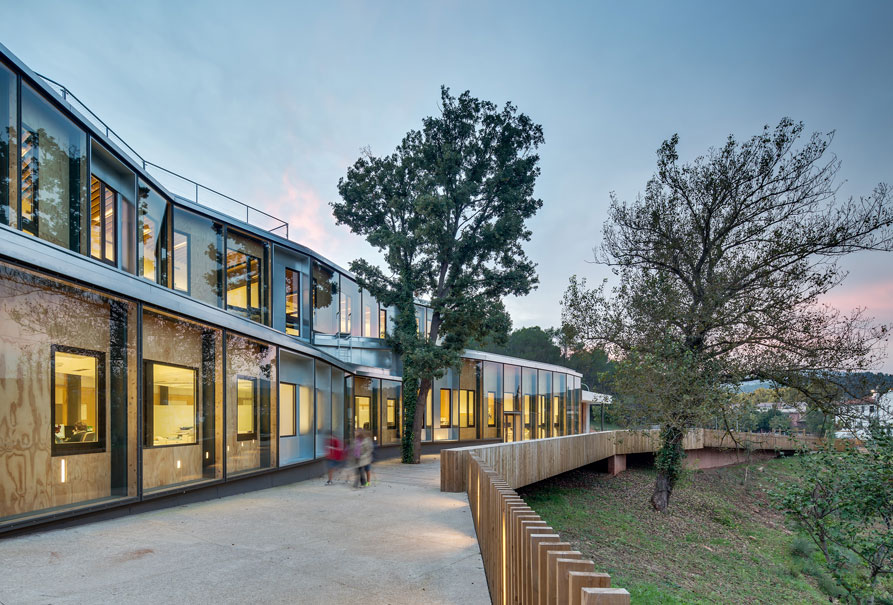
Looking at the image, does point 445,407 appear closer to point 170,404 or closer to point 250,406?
point 250,406

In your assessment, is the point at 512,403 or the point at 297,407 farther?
the point at 512,403

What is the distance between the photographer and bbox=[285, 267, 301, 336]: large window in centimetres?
1691

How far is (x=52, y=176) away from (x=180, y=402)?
4.29 meters

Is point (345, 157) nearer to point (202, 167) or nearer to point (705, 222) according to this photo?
point (202, 167)

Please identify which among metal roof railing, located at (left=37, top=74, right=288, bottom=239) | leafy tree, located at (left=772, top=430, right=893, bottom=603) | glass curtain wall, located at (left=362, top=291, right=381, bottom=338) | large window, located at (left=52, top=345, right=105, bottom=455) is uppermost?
metal roof railing, located at (left=37, top=74, right=288, bottom=239)

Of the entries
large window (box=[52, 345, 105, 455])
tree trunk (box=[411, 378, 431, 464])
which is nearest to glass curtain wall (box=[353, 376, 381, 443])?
tree trunk (box=[411, 378, 431, 464])

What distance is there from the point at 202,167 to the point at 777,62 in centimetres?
4314

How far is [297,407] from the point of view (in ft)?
43.9

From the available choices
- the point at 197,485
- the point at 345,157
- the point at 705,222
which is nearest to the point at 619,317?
the point at 705,222

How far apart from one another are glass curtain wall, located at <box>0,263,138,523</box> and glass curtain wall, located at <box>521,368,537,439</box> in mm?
21349

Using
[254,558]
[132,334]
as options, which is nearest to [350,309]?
[132,334]

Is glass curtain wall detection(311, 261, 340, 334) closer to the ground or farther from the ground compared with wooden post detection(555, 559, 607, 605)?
farther from the ground

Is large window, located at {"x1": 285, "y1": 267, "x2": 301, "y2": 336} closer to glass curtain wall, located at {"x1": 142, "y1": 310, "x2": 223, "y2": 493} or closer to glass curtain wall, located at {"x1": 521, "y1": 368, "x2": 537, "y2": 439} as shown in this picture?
glass curtain wall, located at {"x1": 142, "y1": 310, "x2": 223, "y2": 493}

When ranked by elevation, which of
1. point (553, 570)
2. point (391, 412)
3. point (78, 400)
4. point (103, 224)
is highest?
point (103, 224)
